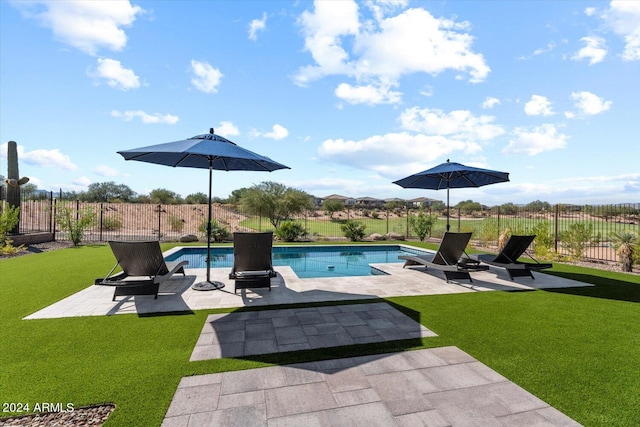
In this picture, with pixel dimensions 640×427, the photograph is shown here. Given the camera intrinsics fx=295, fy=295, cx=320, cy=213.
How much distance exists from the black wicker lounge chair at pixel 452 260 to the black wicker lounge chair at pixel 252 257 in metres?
3.79

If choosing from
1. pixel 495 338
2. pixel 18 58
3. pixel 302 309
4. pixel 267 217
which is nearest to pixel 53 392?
pixel 302 309

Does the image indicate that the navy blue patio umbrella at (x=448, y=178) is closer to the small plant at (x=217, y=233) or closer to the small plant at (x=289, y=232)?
the small plant at (x=289, y=232)

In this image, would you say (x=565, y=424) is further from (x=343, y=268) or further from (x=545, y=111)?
(x=545, y=111)

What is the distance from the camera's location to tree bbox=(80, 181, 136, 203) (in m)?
49.9

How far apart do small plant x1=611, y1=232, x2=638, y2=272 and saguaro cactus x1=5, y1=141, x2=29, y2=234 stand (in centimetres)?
2103

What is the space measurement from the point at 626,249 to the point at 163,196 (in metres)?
47.3

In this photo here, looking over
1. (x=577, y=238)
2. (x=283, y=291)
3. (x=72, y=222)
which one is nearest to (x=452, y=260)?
(x=283, y=291)

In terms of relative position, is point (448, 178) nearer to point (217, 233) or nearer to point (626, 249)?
point (626, 249)

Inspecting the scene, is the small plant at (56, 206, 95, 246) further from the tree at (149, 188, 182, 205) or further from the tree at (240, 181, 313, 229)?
the tree at (149, 188, 182, 205)

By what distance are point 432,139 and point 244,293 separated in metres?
13.7

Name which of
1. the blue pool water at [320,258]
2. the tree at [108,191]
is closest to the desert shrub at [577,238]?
the blue pool water at [320,258]

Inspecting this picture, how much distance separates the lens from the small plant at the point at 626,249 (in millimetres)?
7910

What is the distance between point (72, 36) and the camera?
23.7ft

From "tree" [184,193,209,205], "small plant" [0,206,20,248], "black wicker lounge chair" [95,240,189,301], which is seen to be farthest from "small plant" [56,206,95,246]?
"tree" [184,193,209,205]
